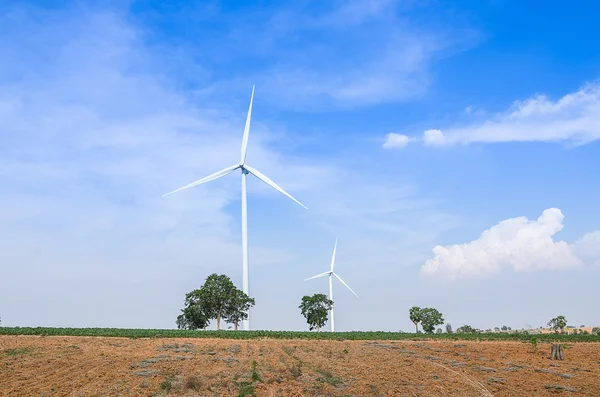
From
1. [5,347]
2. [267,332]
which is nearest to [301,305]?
[267,332]

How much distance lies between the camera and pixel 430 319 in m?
117

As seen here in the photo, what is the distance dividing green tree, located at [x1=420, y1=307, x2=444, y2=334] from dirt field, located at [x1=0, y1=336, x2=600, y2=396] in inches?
2620

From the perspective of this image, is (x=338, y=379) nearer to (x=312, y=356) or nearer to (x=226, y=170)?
(x=312, y=356)

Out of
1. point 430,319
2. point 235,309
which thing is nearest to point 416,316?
point 430,319

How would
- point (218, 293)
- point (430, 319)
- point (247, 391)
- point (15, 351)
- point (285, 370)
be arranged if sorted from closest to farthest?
point (247, 391)
point (285, 370)
point (15, 351)
point (218, 293)
point (430, 319)

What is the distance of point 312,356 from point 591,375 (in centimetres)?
2168

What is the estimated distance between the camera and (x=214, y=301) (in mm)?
88938

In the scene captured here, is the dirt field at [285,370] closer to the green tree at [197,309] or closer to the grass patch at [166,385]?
the grass patch at [166,385]

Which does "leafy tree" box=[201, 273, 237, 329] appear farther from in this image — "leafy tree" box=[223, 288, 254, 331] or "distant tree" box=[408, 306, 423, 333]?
"distant tree" box=[408, 306, 423, 333]

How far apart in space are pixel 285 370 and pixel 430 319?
89039mm

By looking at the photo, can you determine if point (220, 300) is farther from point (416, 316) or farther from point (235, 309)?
point (416, 316)

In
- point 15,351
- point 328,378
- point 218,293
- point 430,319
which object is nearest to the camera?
point 328,378

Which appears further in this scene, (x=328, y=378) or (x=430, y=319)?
(x=430, y=319)

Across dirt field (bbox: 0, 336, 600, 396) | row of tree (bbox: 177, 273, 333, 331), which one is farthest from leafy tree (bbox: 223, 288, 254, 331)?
dirt field (bbox: 0, 336, 600, 396)
